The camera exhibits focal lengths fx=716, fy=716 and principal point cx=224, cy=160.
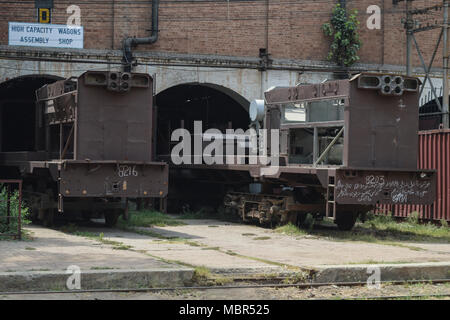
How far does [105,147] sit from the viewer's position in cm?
1655

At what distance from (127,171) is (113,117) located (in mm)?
1327

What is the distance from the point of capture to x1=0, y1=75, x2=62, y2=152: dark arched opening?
93.7 feet

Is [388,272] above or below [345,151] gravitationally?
below

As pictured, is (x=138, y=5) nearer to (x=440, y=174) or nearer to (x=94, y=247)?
(x=440, y=174)

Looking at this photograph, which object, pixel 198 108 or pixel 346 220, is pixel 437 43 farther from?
pixel 198 108

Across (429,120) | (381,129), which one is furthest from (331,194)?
(429,120)

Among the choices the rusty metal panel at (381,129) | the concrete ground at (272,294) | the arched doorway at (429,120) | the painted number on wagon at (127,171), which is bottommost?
the concrete ground at (272,294)

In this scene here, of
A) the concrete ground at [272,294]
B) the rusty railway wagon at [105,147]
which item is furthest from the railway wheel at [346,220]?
the concrete ground at [272,294]

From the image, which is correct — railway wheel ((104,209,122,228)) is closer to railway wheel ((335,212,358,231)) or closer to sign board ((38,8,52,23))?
railway wheel ((335,212,358,231))

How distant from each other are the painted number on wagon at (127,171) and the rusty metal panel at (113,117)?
1.42 ft

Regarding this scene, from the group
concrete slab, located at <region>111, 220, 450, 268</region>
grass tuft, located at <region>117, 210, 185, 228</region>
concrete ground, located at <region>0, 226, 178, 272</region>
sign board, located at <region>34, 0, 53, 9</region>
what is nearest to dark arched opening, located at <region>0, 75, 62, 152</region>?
sign board, located at <region>34, 0, 53, 9</region>

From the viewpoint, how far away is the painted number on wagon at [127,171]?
16281 mm

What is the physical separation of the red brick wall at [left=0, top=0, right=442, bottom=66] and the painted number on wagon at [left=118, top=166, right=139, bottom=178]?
974 cm

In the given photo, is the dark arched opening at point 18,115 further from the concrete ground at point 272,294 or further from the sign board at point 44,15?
the concrete ground at point 272,294
